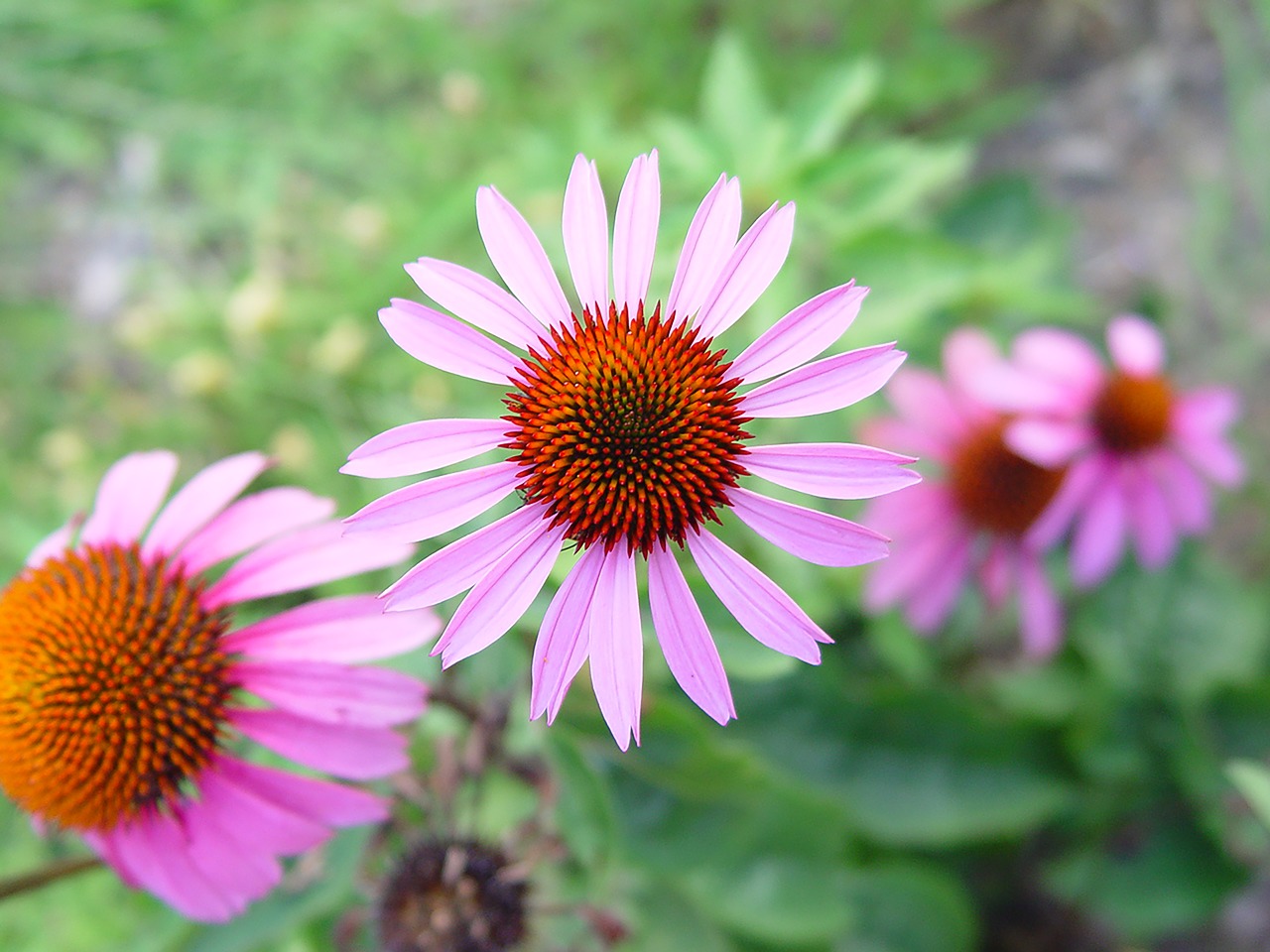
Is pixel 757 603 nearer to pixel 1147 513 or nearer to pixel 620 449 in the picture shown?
pixel 620 449

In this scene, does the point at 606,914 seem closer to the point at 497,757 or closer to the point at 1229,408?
the point at 497,757

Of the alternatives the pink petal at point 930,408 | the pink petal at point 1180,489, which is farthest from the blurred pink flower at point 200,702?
the pink petal at point 1180,489

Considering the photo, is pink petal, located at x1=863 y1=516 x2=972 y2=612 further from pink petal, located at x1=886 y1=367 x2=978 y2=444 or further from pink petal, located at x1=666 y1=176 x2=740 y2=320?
pink petal, located at x1=666 y1=176 x2=740 y2=320

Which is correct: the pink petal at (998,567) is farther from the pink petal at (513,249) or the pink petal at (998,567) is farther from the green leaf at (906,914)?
the pink petal at (513,249)

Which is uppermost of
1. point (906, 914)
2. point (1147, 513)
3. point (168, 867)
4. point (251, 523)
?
point (251, 523)

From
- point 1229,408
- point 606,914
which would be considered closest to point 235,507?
point 606,914

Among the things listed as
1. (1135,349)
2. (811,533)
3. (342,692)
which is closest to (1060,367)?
(1135,349)
